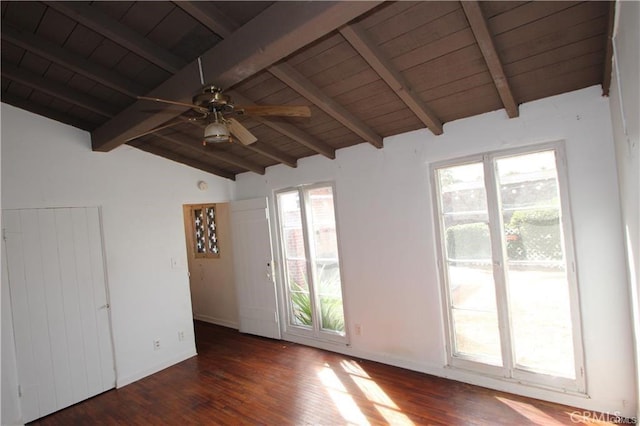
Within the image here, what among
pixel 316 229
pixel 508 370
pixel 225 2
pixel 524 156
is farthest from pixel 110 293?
pixel 524 156

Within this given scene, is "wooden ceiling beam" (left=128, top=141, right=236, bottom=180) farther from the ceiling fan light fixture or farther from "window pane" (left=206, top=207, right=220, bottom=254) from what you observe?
the ceiling fan light fixture

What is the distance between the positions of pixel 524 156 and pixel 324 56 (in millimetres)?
1891

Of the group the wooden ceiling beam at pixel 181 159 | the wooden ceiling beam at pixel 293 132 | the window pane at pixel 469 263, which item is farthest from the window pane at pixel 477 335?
the wooden ceiling beam at pixel 181 159

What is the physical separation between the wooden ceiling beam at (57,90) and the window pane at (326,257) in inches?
94.8

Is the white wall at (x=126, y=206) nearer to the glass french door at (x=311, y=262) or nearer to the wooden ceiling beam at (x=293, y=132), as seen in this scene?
the glass french door at (x=311, y=262)

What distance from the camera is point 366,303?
12.9 ft

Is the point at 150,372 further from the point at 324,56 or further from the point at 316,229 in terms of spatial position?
the point at 324,56

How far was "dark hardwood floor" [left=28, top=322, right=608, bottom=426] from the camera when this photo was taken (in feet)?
9.16

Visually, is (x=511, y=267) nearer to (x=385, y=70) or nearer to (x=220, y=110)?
(x=385, y=70)

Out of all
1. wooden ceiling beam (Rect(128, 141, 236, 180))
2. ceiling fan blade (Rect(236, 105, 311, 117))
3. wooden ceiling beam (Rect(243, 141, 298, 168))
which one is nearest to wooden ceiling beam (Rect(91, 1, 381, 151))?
ceiling fan blade (Rect(236, 105, 311, 117))

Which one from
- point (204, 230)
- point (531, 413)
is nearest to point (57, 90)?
point (204, 230)

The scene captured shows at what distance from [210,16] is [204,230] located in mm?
4437

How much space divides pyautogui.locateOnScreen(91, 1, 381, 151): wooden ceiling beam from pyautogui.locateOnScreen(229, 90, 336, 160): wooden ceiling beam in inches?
18.5

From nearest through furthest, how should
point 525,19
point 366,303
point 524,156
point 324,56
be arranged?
point 525,19 → point 324,56 → point 524,156 → point 366,303
